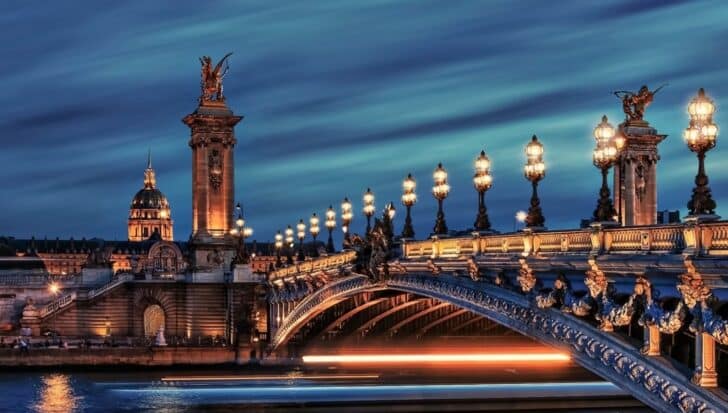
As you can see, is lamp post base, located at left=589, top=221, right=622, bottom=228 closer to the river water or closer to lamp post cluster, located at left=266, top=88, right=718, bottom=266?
lamp post cluster, located at left=266, top=88, right=718, bottom=266

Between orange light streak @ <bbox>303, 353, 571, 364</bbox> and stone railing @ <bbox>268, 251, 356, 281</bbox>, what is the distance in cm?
435

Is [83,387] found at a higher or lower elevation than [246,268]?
lower

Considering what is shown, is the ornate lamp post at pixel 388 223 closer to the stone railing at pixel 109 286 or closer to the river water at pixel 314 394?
the river water at pixel 314 394

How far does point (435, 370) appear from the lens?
70.0 metres

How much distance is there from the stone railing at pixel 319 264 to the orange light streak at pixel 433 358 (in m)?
4.35

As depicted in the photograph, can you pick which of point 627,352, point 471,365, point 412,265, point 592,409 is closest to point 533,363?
point 471,365

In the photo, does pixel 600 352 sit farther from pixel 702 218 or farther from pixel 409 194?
pixel 409 194

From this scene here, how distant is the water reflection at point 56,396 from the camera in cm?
6511

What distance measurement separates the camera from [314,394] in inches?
2670

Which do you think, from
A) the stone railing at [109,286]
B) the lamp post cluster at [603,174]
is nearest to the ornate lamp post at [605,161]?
the lamp post cluster at [603,174]

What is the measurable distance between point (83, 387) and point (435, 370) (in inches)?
699

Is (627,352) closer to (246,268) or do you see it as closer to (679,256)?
(679,256)

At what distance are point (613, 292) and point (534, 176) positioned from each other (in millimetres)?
7088

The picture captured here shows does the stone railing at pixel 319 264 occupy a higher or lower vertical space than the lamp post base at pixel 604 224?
higher
